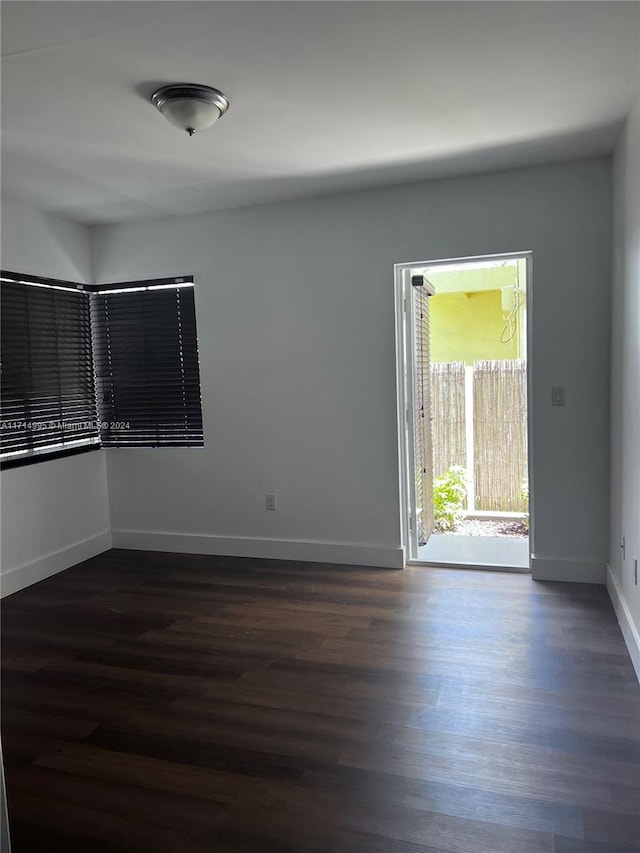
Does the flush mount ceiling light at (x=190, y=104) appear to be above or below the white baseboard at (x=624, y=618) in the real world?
above

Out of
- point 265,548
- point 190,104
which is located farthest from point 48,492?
point 190,104

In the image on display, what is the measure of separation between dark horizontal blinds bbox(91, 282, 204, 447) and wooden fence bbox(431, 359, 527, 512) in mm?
2405

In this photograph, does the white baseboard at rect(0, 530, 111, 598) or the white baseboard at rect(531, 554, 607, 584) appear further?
the white baseboard at rect(0, 530, 111, 598)

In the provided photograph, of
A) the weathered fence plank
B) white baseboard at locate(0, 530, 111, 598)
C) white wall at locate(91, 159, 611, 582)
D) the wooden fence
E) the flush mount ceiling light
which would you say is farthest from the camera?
the weathered fence plank

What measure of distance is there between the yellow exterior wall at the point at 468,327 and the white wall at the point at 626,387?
312 cm

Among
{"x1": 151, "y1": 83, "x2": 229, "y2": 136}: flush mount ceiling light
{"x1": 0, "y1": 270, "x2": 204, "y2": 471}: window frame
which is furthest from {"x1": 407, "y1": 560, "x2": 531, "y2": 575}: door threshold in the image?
{"x1": 151, "y1": 83, "x2": 229, "y2": 136}: flush mount ceiling light

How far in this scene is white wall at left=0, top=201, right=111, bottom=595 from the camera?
12.6 feet

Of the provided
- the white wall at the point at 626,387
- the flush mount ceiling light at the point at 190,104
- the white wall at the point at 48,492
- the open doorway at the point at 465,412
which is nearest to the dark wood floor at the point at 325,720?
the white wall at the point at 626,387

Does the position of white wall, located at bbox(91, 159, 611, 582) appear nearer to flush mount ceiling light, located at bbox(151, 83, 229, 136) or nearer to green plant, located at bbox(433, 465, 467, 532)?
flush mount ceiling light, located at bbox(151, 83, 229, 136)

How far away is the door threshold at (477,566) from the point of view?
384 centimetres

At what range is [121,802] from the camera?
6.42 ft

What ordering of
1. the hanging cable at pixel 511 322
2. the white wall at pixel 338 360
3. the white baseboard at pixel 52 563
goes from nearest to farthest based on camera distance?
the white wall at pixel 338 360, the white baseboard at pixel 52 563, the hanging cable at pixel 511 322

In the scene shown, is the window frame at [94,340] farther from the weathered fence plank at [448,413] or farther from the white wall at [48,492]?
the weathered fence plank at [448,413]

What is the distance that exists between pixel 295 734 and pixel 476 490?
Answer: 3911mm
